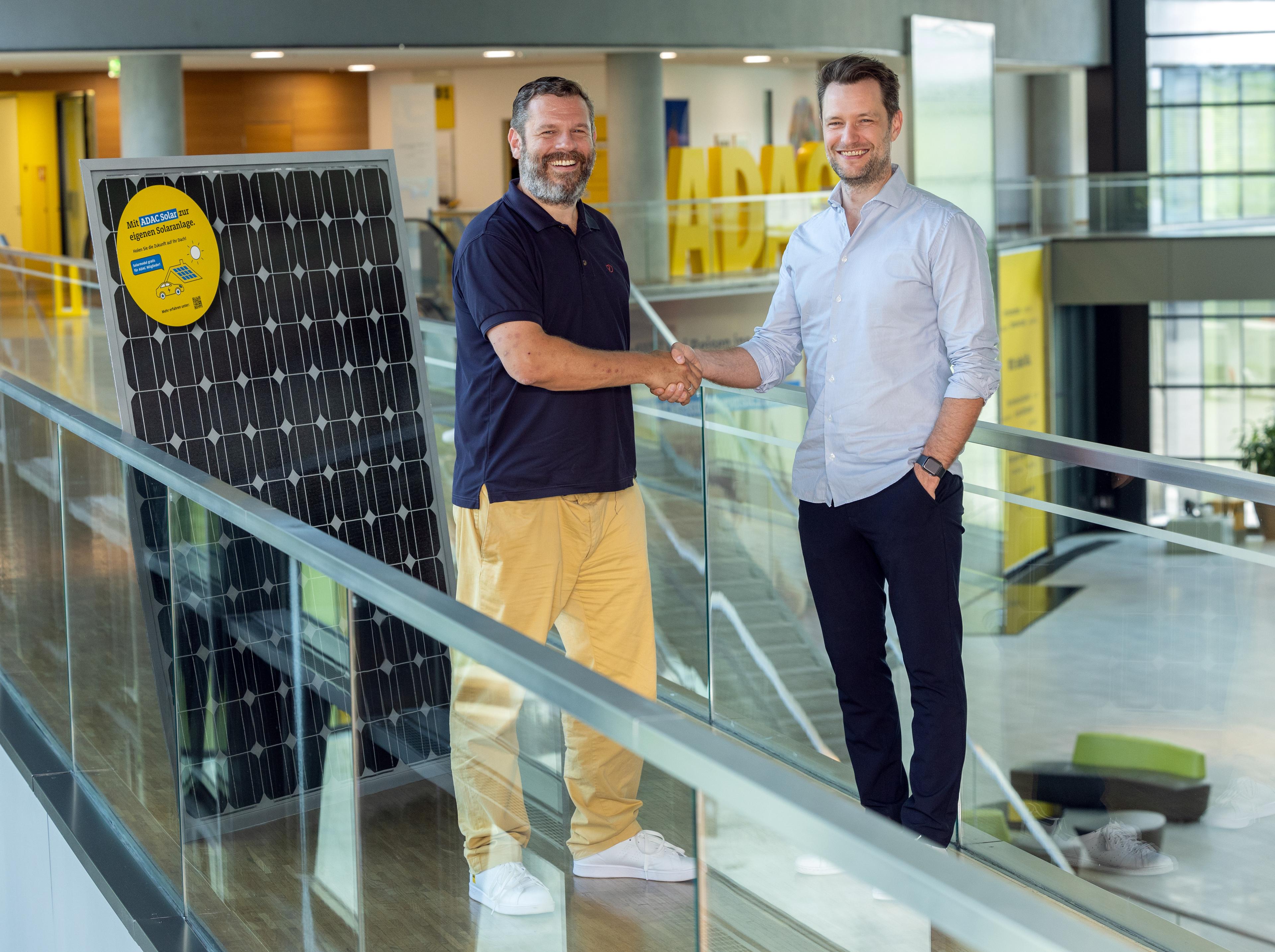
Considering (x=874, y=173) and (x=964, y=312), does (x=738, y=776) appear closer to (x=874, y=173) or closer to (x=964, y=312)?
(x=964, y=312)

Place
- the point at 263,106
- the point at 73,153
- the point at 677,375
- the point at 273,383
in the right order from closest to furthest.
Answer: the point at 677,375 < the point at 273,383 < the point at 263,106 < the point at 73,153

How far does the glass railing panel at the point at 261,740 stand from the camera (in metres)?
2.06

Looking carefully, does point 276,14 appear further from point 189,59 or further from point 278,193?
point 278,193

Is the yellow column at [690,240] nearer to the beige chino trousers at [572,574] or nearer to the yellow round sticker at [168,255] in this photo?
the yellow round sticker at [168,255]

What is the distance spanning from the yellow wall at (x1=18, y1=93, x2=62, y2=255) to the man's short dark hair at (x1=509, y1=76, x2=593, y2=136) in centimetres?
1997

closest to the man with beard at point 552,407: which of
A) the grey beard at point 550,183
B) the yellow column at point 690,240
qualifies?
the grey beard at point 550,183

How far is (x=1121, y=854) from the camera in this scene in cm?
300

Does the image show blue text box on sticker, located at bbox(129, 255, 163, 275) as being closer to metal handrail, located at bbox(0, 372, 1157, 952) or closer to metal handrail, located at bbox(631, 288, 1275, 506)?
metal handrail, located at bbox(0, 372, 1157, 952)

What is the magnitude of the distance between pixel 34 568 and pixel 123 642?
77cm

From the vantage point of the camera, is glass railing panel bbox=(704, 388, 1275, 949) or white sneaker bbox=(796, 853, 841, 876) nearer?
white sneaker bbox=(796, 853, 841, 876)

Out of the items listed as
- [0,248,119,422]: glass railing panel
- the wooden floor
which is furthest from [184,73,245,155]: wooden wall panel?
the wooden floor

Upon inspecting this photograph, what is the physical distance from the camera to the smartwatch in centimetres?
247

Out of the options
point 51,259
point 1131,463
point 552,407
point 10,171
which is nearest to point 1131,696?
point 1131,463

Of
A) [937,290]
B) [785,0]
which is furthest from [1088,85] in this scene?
[937,290]
